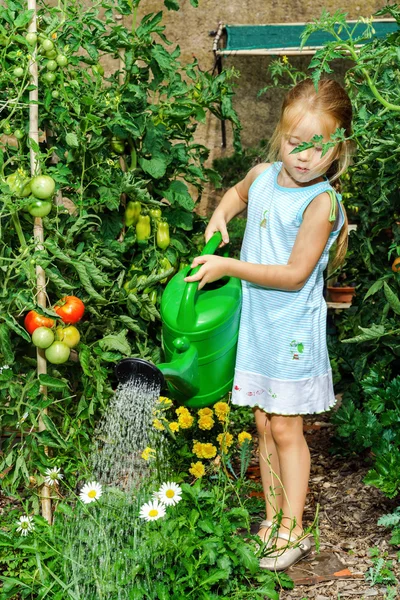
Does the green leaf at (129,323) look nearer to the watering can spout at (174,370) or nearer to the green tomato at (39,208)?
the watering can spout at (174,370)

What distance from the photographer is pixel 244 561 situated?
5.83ft

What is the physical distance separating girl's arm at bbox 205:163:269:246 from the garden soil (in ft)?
2.90

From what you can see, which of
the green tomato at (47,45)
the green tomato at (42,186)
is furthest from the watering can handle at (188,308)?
the green tomato at (47,45)

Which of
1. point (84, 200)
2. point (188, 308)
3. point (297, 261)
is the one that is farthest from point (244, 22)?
point (188, 308)

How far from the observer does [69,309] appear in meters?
1.87

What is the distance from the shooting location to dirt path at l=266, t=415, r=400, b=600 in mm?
1911

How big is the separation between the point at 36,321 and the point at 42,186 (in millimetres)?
323

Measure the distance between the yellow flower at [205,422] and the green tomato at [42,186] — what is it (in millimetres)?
829

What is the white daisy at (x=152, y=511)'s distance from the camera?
1.73 m

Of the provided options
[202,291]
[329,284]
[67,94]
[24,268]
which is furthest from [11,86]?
[329,284]

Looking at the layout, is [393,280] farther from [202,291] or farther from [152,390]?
[152,390]

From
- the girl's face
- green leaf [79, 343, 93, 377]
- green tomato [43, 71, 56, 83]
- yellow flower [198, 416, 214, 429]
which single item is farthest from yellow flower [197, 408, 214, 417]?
green tomato [43, 71, 56, 83]

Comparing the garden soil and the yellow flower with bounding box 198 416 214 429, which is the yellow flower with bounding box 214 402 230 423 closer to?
the yellow flower with bounding box 198 416 214 429

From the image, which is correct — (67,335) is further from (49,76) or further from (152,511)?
(49,76)
